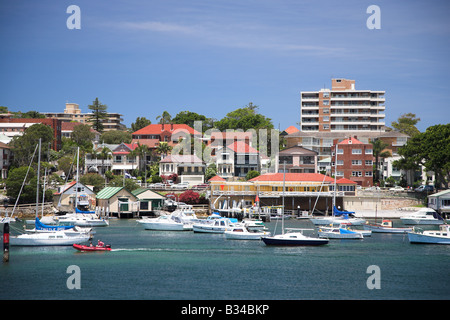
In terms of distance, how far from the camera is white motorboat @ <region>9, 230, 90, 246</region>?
64.8m

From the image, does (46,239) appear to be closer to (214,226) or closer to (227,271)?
(227,271)

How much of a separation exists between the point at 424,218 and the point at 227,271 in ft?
174

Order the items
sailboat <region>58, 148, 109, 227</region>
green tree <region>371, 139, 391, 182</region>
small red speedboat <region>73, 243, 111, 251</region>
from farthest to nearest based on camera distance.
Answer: green tree <region>371, 139, 391, 182</region> < sailboat <region>58, 148, 109, 227</region> < small red speedboat <region>73, 243, 111, 251</region>

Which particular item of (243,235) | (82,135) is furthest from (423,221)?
(82,135)

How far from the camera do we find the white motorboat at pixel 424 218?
96.1 m

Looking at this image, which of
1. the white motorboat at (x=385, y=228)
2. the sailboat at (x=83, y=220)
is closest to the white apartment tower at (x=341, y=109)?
the white motorboat at (x=385, y=228)

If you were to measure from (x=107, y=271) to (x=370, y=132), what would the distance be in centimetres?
13127

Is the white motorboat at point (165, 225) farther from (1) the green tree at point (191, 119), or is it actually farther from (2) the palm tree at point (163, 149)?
(1) the green tree at point (191, 119)

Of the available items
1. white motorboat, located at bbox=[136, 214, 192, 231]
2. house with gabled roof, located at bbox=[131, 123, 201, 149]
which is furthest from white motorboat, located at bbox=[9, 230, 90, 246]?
house with gabled roof, located at bbox=[131, 123, 201, 149]

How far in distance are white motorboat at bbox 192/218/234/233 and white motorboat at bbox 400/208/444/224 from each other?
103 ft

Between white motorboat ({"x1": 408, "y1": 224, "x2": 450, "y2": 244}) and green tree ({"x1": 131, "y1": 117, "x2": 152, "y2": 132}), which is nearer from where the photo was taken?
white motorboat ({"x1": 408, "y1": 224, "x2": 450, "y2": 244})

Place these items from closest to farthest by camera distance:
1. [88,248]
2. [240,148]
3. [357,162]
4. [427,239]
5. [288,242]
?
[88,248] < [288,242] < [427,239] < [357,162] < [240,148]

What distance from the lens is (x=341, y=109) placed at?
7087 inches

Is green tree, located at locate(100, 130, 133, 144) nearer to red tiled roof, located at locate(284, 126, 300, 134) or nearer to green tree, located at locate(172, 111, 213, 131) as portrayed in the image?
green tree, located at locate(172, 111, 213, 131)
